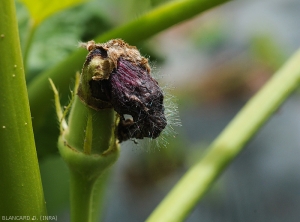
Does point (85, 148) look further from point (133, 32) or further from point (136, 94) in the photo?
point (133, 32)

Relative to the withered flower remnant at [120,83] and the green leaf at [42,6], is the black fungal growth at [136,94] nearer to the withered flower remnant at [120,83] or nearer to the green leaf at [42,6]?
the withered flower remnant at [120,83]

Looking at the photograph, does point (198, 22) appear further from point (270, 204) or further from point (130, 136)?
point (130, 136)

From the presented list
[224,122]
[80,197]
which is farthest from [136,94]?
[224,122]

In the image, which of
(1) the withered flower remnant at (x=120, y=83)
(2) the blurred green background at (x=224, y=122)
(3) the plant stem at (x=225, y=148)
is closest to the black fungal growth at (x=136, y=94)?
(1) the withered flower remnant at (x=120, y=83)

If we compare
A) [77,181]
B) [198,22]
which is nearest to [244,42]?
[198,22]

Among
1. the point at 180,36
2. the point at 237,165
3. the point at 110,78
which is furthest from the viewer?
the point at 180,36

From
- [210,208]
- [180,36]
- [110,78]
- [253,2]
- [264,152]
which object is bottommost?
[210,208]
